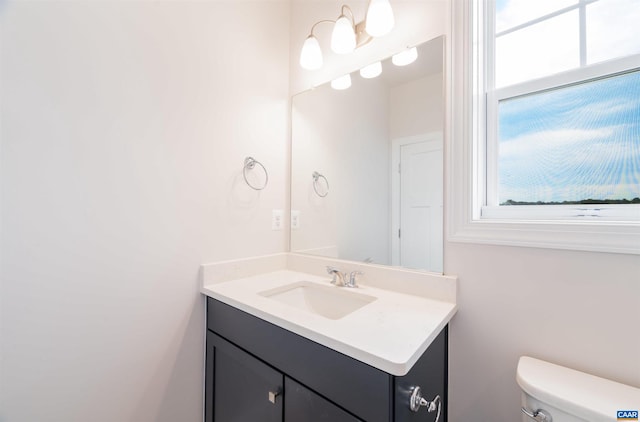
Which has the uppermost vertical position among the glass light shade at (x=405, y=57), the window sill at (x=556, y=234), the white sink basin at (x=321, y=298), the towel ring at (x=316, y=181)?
the glass light shade at (x=405, y=57)

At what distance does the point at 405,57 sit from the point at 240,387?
5.18 feet

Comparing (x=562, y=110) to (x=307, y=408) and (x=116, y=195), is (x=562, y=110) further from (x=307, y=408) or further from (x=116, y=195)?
(x=116, y=195)

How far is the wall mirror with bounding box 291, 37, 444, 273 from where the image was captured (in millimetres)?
1079

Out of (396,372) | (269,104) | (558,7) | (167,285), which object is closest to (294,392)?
(396,372)

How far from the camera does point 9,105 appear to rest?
763mm

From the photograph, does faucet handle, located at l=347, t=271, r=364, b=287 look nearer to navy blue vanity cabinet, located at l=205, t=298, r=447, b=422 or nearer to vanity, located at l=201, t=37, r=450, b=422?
vanity, located at l=201, t=37, r=450, b=422

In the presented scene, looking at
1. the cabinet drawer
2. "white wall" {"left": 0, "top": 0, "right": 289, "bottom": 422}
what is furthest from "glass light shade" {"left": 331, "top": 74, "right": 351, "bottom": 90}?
the cabinet drawer

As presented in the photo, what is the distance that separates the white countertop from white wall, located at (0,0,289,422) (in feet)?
0.96

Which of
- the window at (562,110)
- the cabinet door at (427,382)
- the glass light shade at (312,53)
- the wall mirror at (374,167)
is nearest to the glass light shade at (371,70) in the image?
the wall mirror at (374,167)

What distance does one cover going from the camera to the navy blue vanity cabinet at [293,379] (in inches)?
25.8

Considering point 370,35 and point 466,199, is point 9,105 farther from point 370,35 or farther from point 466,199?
point 466,199

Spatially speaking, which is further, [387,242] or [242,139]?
[242,139]

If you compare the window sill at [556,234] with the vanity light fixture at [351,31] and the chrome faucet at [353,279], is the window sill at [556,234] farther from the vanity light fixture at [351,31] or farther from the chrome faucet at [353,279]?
the vanity light fixture at [351,31]

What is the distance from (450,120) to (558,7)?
50 centimetres
